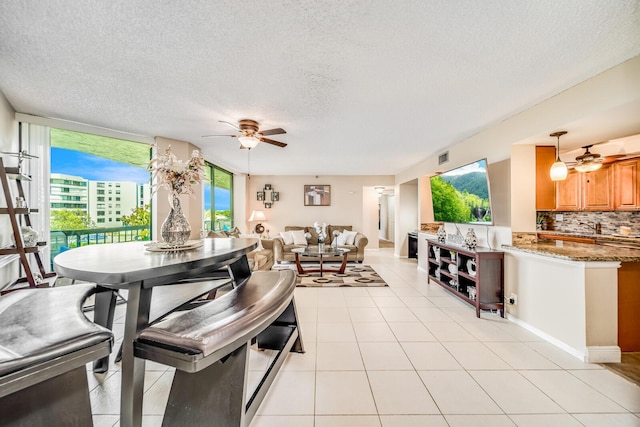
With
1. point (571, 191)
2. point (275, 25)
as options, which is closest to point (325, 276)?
point (275, 25)

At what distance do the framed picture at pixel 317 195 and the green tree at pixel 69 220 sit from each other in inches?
190

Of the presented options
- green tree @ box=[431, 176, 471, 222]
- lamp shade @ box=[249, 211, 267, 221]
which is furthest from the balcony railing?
green tree @ box=[431, 176, 471, 222]

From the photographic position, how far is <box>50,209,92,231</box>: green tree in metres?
3.11

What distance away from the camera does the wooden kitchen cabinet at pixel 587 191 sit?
4031mm

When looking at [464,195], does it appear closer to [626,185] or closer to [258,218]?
[626,185]

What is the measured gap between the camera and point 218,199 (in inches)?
234

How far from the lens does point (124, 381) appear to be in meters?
1.12

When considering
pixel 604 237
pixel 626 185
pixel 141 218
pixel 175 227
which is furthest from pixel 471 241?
pixel 141 218

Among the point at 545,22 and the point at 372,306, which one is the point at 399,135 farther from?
the point at 372,306

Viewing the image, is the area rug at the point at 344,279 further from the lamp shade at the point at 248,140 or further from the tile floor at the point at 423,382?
the lamp shade at the point at 248,140

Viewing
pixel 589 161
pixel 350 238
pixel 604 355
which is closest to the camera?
pixel 604 355

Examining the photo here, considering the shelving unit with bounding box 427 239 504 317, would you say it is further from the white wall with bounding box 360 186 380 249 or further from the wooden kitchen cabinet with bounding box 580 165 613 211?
the white wall with bounding box 360 186 380 249

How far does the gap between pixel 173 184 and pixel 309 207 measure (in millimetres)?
5649

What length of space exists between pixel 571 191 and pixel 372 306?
4584 mm
